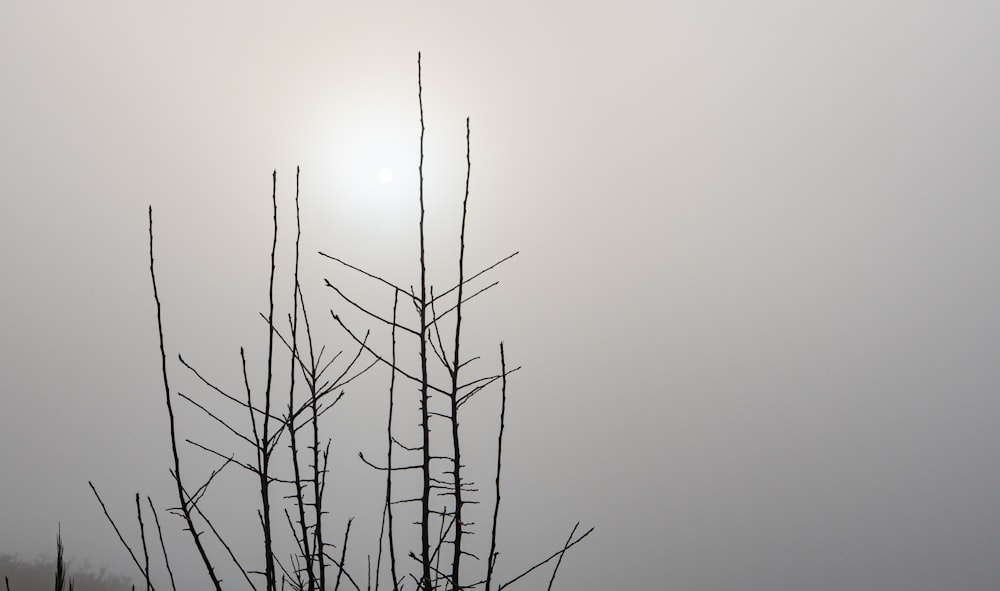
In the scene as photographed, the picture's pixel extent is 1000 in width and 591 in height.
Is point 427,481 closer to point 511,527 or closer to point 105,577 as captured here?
point 105,577

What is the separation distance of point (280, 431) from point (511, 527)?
8395 centimetres

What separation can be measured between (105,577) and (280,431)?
25627 millimetres

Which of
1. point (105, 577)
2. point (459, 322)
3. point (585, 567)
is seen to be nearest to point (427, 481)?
point (459, 322)

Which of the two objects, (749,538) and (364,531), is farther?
(749,538)

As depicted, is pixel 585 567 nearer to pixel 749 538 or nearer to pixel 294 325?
pixel 749 538

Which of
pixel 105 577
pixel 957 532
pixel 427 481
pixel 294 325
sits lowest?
pixel 427 481

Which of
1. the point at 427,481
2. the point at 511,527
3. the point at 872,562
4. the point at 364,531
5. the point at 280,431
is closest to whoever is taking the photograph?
the point at 427,481

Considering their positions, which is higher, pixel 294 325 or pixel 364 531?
pixel 364 531

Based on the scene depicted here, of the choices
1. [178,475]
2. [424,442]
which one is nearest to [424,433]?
[424,442]

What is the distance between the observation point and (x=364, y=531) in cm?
6172

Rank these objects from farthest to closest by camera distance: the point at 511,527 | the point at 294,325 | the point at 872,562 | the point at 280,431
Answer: the point at 872,562, the point at 511,527, the point at 294,325, the point at 280,431

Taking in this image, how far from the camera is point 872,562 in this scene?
86.0 meters

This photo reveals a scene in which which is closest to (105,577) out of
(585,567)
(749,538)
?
(585,567)

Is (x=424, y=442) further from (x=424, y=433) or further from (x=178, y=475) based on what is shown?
(x=178, y=475)
